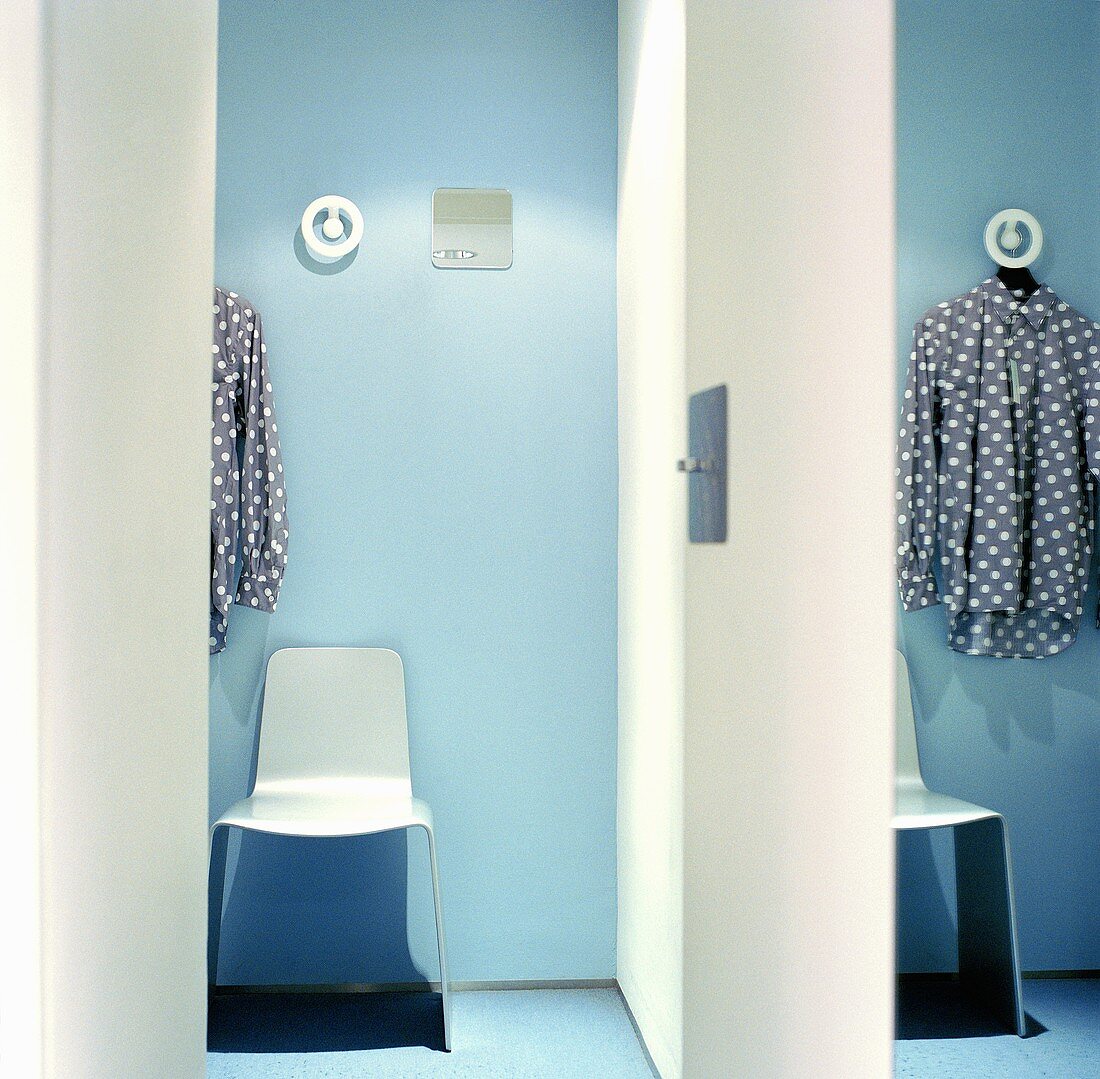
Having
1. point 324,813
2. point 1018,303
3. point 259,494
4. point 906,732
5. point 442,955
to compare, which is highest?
point 1018,303

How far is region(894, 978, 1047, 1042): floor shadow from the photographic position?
33.6 inches

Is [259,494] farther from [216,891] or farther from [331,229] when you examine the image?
[216,891]

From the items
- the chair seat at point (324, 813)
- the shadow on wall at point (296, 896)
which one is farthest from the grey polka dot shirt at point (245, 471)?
the chair seat at point (324, 813)

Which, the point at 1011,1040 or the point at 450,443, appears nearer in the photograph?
the point at 1011,1040

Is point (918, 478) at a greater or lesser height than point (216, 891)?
greater

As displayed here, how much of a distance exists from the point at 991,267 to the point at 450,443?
1.61m

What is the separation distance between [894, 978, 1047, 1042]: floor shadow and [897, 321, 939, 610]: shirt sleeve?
0.30m

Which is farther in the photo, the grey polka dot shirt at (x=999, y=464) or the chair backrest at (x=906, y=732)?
the grey polka dot shirt at (x=999, y=464)

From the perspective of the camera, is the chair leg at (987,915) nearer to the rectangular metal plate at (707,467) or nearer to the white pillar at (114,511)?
the rectangular metal plate at (707,467)

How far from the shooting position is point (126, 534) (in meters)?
1.11

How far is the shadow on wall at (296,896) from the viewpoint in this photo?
2.38 meters

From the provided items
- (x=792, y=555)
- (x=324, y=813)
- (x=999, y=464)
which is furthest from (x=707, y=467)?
(x=324, y=813)

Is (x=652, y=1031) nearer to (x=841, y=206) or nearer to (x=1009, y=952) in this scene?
(x=1009, y=952)

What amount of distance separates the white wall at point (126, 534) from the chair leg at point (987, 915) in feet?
2.50
